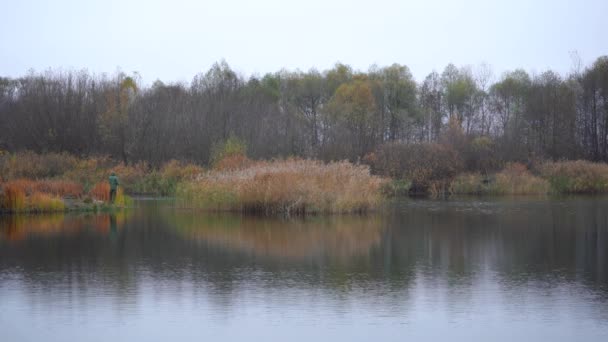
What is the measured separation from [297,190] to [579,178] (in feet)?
82.1

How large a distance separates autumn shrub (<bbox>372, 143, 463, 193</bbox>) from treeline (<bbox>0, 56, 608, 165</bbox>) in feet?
10.1

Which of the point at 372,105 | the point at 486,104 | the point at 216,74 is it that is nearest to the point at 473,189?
the point at 372,105

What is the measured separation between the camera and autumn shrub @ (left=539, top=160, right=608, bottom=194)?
4569cm

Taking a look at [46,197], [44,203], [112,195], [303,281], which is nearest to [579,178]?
[112,195]

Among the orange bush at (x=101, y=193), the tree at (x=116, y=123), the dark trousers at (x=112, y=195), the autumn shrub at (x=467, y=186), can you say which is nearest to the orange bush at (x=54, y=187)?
the orange bush at (x=101, y=193)

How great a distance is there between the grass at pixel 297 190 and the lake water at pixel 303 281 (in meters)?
3.56

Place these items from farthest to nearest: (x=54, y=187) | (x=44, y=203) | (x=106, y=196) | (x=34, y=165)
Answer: (x=34, y=165), (x=54, y=187), (x=106, y=196), (x=44, y=203)

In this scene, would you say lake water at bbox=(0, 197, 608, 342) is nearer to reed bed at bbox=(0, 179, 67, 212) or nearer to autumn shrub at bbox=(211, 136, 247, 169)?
reed bed at bbox=(0, 179, 67, 212)

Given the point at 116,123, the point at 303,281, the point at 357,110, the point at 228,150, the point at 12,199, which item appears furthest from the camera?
the point at 357,110

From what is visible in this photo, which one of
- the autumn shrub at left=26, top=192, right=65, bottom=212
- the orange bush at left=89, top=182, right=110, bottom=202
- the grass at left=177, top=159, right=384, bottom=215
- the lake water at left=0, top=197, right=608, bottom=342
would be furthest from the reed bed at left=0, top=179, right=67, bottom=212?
the grass at left=177, top=159, right=384, bottom=215

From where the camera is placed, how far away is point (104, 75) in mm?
62031

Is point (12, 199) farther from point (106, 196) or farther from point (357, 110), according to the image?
point (357, 110)

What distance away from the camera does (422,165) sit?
4578cm

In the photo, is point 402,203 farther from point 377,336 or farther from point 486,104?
point 486,104
